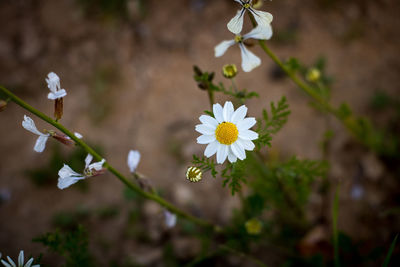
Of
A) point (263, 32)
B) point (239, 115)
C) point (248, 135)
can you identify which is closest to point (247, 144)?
point (248, 135)

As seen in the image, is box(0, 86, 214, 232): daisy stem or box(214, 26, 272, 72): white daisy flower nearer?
box(0, 86, 214, 232): daisy stem

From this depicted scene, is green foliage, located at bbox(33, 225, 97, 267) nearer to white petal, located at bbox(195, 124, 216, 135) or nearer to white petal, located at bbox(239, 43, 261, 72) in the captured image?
white petal, located at bbox(195, 124, 216, 135)

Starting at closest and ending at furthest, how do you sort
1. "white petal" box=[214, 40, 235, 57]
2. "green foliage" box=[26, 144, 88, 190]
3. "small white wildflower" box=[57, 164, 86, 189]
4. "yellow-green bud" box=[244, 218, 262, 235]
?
"small white wildflower" box=[57, 164, 86, 189]
"white petal" box=[214, 40, 235, 57]
"yellow-green bud" box=[244, 218, 262, 235]
"green foliage" box=[26, 144, 88, 190]

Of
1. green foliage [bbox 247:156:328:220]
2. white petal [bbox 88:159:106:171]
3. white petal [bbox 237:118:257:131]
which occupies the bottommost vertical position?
white petal [bbox 88:159:106:171]

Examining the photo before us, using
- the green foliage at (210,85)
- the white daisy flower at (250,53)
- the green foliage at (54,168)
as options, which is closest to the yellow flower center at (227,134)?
the green foliage at (210,85)

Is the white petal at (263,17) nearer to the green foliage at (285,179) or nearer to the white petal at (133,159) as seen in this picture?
the green foliage at (285,179)

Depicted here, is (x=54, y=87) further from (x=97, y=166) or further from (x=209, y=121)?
(x=209, y=121)

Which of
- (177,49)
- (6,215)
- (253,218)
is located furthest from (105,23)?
(253,218)

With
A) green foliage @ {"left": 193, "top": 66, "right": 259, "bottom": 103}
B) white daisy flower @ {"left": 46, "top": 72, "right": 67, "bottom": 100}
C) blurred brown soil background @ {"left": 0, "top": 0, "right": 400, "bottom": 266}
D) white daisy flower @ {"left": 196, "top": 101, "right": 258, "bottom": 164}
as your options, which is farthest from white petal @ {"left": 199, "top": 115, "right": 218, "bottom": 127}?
blurred brown soil background @ {"left": 0, "top": 0, "right": 400, "bottom": 266}

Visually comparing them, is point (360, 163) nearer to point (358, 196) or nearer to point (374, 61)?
point (358, 196)
